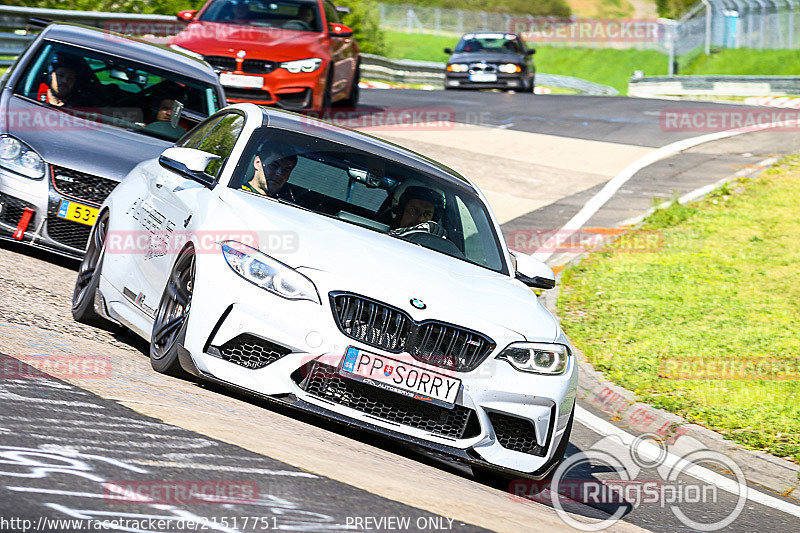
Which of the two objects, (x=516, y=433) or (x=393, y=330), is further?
(x=516, y=433)

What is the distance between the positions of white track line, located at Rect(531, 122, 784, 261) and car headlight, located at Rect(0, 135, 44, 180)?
5.84m

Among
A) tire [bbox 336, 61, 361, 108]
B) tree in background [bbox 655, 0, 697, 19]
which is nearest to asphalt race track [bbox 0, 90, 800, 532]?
tire [bbox 336, 61, 361, 108]

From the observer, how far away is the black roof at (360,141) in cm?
711

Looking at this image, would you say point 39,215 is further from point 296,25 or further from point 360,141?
point 296,25

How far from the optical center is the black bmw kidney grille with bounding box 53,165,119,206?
8836 millimetres

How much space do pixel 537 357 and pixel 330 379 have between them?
105cm

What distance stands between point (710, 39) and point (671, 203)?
104 ft

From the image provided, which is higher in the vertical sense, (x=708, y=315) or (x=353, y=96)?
(x=353, y=96)

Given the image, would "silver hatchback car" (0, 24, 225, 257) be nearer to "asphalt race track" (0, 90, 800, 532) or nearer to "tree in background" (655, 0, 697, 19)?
"asphalt race track" (0, 90, 800, 532)

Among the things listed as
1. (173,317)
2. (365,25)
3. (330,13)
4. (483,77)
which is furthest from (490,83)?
(365,25)

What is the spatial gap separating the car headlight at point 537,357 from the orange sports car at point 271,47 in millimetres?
10455

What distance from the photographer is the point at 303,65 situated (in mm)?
15953

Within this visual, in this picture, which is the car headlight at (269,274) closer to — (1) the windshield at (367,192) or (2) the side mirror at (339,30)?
(1) the windshield at (367,192)

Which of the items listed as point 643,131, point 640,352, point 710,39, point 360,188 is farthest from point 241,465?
point 710,39
